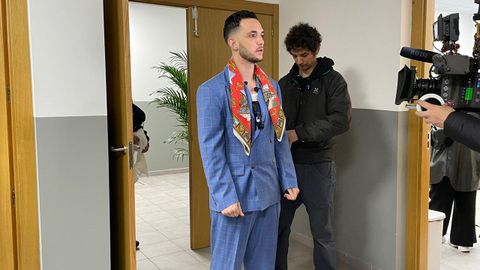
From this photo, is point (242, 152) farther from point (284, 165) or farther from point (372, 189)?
point (372, 189)

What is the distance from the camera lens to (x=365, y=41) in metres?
2.61

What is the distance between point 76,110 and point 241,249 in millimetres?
874

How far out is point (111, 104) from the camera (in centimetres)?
198

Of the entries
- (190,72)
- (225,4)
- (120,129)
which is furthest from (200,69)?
(120,129)

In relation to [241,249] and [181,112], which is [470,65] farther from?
[181,112]

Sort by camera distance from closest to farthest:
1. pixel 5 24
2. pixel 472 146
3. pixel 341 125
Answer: pixel 472 146 < pixel 5 24 < pixel 341 125

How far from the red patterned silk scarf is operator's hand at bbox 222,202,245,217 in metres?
0.22

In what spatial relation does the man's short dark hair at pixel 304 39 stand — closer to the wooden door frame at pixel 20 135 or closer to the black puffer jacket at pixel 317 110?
the black puffer jacket at pixel 317 110

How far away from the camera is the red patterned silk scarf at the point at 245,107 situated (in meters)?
1.67

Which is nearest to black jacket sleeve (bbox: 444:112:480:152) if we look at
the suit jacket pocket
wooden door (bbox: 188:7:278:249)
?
the suit jacket pocket

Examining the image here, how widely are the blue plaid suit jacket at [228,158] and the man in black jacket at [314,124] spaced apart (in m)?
0.59

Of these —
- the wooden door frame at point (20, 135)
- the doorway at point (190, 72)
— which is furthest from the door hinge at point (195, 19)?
the wooden door frame at point (20, 135)

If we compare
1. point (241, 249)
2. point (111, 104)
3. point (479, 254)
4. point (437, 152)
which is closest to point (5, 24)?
point (111, 104)

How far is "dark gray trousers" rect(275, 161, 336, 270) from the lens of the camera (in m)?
2.35
